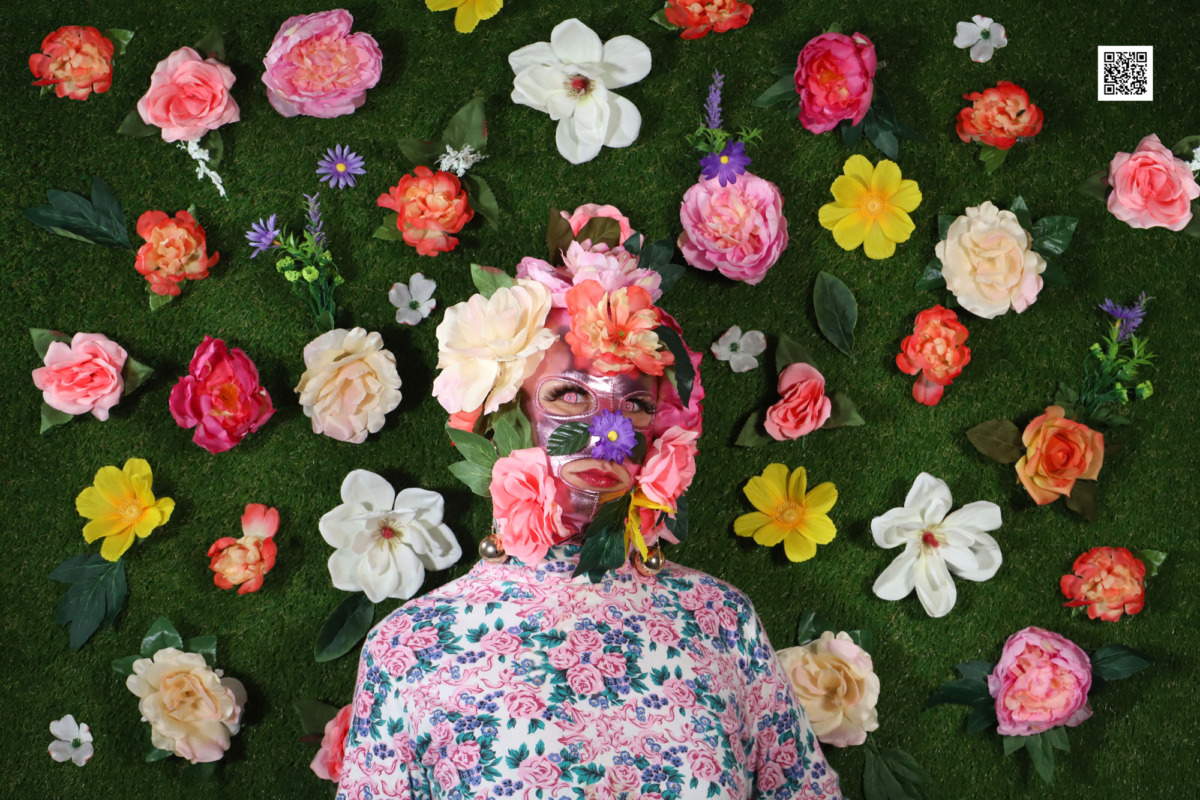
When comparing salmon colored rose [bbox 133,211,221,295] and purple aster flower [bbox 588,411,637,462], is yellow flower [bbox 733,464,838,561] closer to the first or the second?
purple aster flower [bbox 588,411,637,462]

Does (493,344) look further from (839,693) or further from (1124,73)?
(1124,73)

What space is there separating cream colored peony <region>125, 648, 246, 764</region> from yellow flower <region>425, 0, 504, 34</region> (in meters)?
→ 1.38

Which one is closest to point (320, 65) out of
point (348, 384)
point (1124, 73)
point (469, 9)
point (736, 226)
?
point (469, 9)

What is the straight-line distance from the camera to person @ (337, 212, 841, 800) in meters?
1.62

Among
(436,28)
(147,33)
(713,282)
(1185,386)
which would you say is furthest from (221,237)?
(1185,386)

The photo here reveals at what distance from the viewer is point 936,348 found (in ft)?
6.94

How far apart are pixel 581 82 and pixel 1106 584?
152 cm

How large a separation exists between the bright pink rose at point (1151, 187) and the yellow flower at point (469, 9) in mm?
1357

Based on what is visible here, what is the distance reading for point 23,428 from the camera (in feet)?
6.73

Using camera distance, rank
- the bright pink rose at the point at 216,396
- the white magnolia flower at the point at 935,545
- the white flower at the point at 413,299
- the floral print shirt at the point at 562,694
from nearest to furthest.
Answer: the floral print shirt at the point at 562,694, the bright pink rose at the point at 216,396, the white flower at the point at 413,299, the white magnolia flower at the point at 935,545

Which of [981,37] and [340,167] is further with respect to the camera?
[981,37]

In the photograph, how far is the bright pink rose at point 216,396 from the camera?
6.35 ft

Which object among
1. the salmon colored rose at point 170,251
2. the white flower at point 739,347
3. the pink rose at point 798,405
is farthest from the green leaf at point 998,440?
the salmon colored rose at point 170,251

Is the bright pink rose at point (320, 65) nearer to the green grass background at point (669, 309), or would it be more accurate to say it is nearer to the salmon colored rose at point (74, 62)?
the green grass background at point (669, 309)
